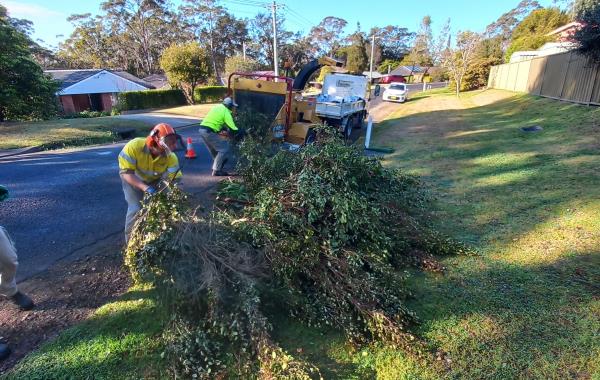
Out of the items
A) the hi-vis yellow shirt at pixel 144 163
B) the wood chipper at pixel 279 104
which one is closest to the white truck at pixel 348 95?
the wood chipper at pixel 279 104

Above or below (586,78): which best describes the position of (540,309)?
below

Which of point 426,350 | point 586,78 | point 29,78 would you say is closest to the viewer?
point 426,350

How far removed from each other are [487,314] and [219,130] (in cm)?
552

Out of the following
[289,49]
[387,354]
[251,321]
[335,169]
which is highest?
[289,49]

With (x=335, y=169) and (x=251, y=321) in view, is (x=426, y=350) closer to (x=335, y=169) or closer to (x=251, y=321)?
(x=251, y=321)

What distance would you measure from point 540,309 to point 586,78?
15.0 meters

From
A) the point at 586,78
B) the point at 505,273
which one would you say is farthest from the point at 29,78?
the point at 586,78

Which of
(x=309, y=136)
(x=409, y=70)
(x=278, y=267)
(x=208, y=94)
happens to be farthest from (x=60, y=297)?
(x=409, y=70)

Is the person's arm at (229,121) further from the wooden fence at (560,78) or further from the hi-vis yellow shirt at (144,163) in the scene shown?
the wooden fence at (560,78)

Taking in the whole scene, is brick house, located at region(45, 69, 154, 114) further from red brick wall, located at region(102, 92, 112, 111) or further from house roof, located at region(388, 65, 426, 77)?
house roof, located at region(388, 65, 426, 77)

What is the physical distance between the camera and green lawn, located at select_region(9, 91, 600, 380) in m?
2.62

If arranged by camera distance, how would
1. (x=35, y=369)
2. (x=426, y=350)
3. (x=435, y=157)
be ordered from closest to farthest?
1. (x=35, y=369)
2. (x=426, y=350)
3. (x=435, y=157)

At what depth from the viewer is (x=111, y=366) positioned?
2.61 meters

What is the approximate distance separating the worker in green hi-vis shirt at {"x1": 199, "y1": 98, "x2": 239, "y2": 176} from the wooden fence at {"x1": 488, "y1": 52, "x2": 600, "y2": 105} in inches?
541
